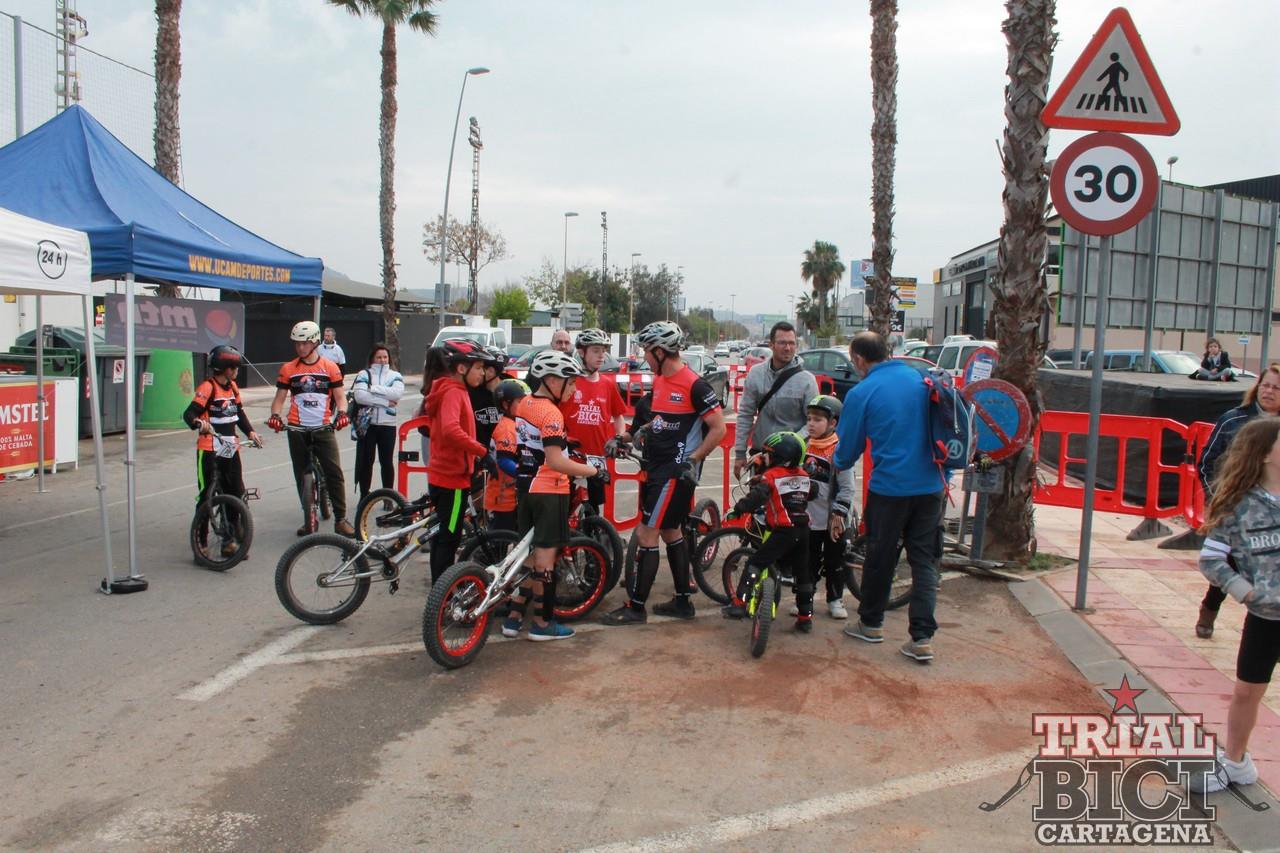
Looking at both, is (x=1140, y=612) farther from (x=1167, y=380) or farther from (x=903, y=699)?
(x=1167, y=380)

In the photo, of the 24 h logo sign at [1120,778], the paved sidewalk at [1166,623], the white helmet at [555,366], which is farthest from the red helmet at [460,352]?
the paved sidewalk at [1166,623]

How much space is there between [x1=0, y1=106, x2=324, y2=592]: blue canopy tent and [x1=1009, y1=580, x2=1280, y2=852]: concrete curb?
21.1 ft

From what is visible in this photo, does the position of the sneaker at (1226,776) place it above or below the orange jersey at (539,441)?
below

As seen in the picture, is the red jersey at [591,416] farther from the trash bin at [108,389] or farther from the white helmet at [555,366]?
the trash bin at [108,389]

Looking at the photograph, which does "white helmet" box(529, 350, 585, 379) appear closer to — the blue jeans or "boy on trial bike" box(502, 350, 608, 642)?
"boy on trial bike" box(502, 350, 608, 642)

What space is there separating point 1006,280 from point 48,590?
7.66 metres

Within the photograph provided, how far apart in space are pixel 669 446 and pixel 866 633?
170 cm

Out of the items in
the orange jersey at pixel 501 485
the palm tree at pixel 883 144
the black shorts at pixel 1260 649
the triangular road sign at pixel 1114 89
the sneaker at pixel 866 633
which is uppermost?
the palm tree at pixel 883 144

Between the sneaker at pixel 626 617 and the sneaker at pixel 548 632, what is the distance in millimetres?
342

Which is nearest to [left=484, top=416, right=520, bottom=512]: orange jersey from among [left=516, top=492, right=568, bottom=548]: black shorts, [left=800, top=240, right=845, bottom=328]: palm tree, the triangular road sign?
[left=516, top=492, right=568, bottom=548]: black shorts

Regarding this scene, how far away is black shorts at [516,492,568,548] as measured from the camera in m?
5.71

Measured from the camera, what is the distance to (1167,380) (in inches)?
444

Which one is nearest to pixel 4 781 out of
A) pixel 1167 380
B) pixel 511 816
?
pixel 511 816

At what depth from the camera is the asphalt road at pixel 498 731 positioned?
3.73 m
